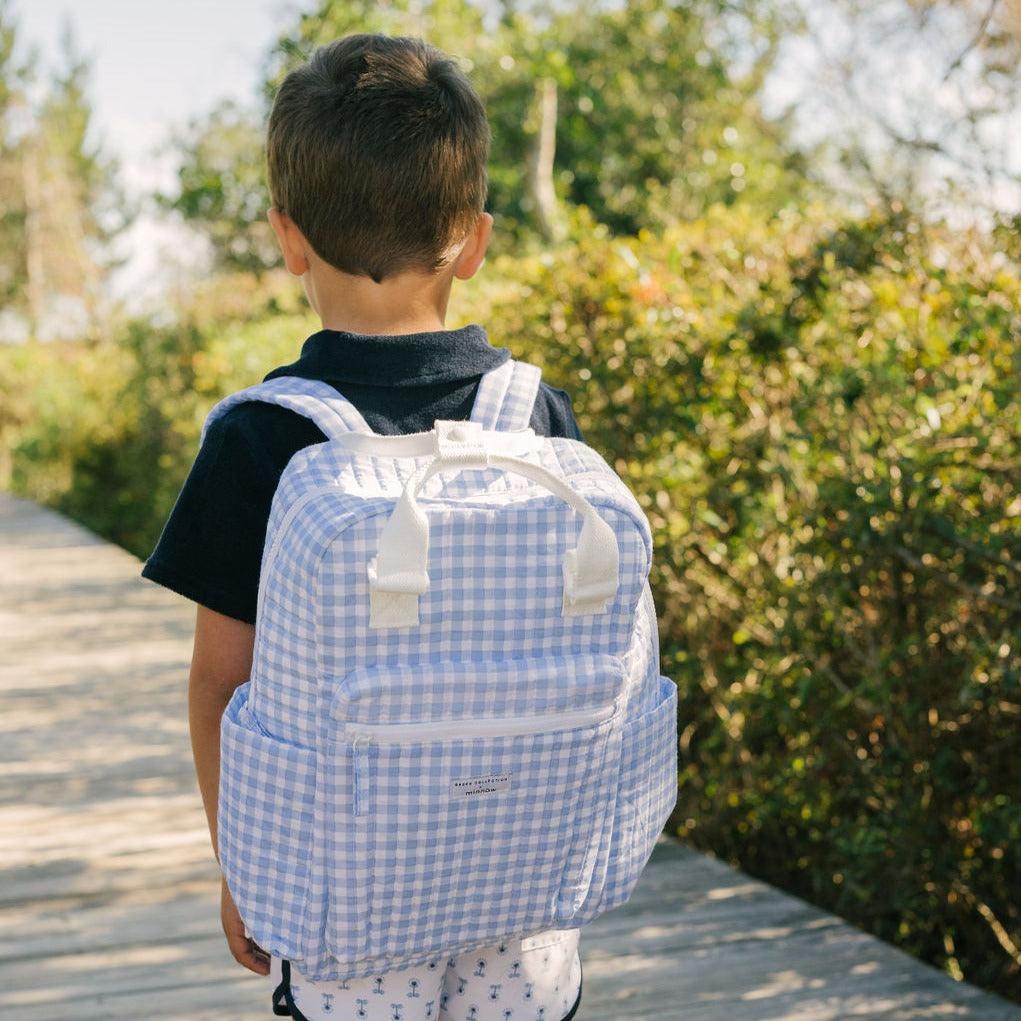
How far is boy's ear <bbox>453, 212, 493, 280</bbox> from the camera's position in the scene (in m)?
1.62

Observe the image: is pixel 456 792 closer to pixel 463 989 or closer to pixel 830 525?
pixel 463 989

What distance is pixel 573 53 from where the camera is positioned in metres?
16.1

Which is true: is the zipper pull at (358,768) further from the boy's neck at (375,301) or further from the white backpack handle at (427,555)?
the boy's neck at (375,301)

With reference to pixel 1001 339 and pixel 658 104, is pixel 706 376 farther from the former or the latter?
pixel 658 104

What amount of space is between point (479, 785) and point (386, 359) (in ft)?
1.61

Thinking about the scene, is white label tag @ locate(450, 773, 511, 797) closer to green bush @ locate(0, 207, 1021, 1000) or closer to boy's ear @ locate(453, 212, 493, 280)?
boy's ear @ locate(453, 212, 493, 280)

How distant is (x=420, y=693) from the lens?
4.52 feet

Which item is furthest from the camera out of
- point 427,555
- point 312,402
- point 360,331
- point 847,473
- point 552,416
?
point 847,473

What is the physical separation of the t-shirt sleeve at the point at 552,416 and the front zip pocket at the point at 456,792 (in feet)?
1.22

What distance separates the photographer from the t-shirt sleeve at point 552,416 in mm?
1723

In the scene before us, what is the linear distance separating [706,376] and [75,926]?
246 centimetres

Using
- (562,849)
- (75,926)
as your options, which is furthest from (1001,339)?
(75,926)

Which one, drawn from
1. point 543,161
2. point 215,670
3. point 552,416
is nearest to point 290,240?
point 552,416

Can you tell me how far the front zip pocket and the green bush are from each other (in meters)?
1.54
